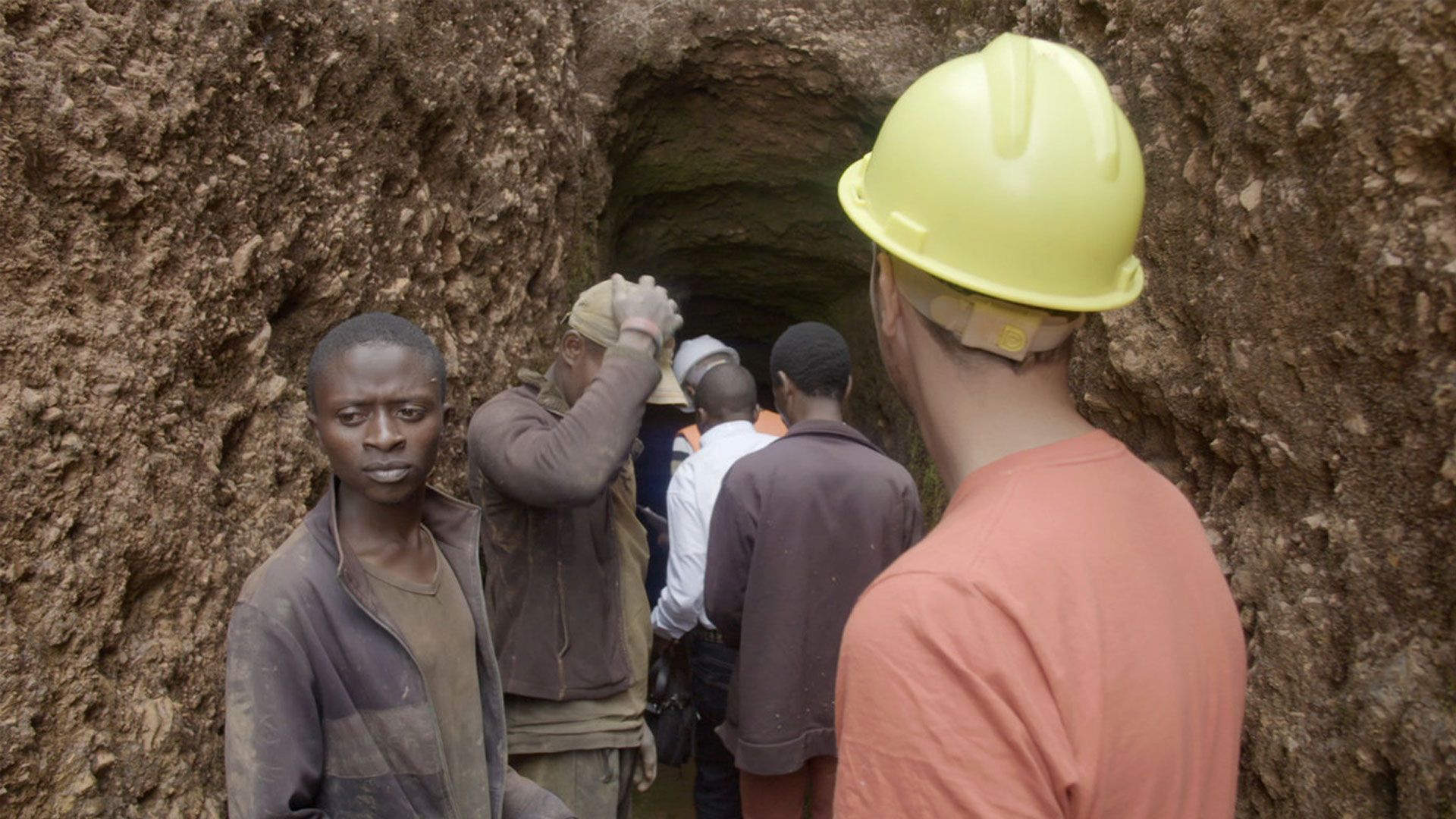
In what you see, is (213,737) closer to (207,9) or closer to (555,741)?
(555,741)

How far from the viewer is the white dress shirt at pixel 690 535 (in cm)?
390

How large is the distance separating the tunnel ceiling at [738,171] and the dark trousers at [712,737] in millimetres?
2771

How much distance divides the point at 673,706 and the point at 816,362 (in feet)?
4.49

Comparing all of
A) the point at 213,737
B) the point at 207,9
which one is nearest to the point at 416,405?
the point at 213,737

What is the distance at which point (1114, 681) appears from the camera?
1.12m

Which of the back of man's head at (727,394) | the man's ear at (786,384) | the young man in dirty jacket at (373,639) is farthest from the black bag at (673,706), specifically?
the young man in dirty jacket at (373,639)

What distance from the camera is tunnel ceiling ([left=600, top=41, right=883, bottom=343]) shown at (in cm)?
581

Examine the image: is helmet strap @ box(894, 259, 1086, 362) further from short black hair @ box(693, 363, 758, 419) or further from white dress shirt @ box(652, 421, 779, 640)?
short black hair @ box(693, 363, 758, 419)

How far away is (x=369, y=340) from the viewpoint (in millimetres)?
2066

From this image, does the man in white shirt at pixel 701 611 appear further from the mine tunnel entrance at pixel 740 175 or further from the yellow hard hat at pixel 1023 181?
the yellow hard hat at pixel 1023 181

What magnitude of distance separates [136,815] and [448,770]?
2.19 ft

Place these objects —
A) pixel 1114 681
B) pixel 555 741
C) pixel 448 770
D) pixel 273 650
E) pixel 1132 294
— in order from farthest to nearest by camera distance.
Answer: pixel 555 741 → pixel 448 770 → pixel 273 650 → pixel 1132 294 → pixel 1114 681

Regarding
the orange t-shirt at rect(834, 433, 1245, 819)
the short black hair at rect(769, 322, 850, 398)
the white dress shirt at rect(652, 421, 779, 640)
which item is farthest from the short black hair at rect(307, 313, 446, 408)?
the white dress shirt at rect(652, 421, 779, 640)

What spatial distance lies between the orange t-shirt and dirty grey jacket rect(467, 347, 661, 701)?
1637 millimetres
